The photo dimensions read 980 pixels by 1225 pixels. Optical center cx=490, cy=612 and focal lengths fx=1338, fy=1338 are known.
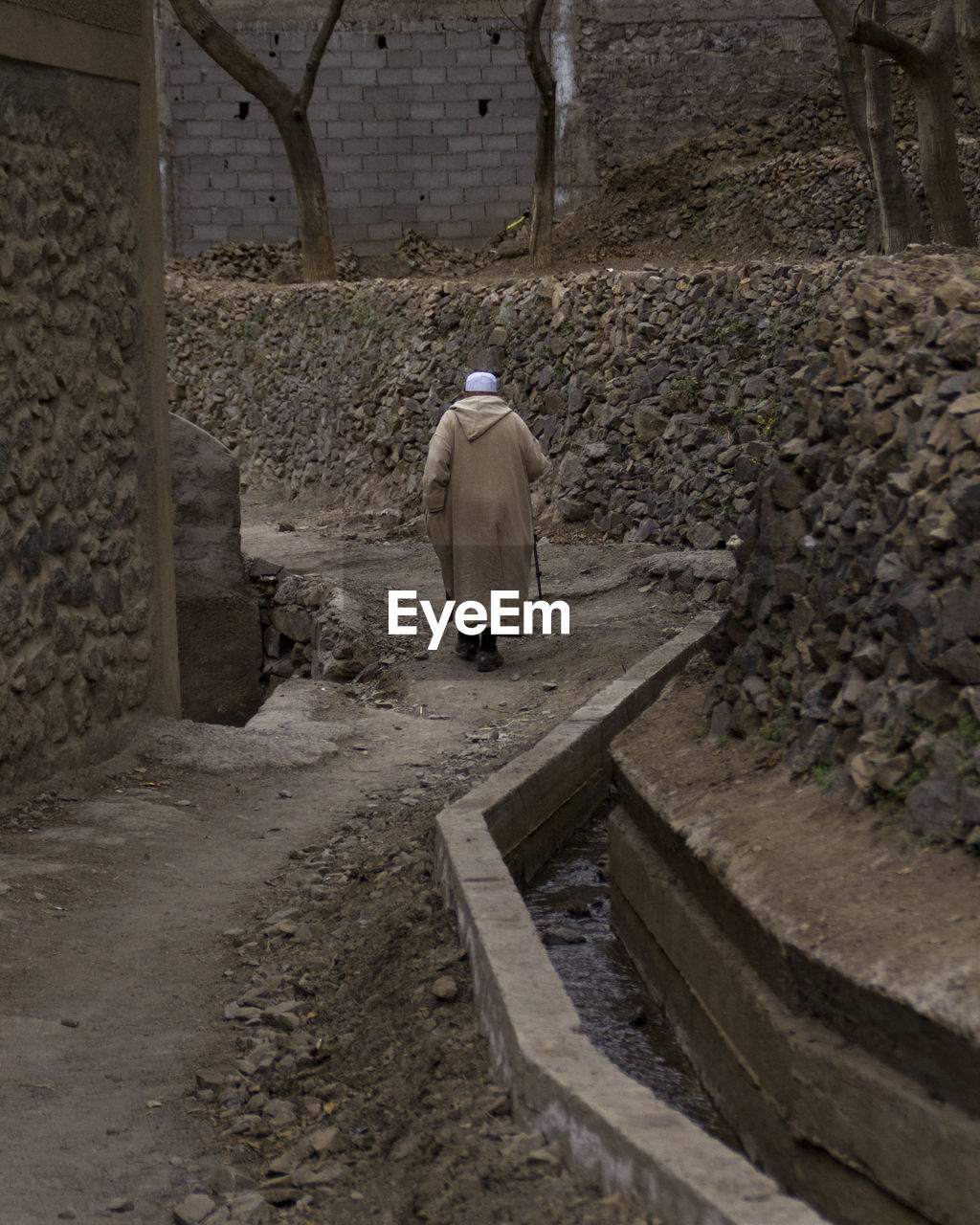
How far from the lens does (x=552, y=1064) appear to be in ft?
9.16

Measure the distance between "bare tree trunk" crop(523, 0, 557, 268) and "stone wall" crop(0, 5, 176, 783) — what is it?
1248 centimetres

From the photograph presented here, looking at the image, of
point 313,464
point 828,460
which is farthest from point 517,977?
point 313,464

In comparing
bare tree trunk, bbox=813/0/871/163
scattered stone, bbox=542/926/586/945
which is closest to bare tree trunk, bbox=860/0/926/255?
bare tree trunk, bbox=813/0/871/163

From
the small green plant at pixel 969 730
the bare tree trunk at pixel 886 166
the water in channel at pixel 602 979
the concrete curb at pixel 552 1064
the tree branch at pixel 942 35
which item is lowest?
the water in channel at pixel 602 979

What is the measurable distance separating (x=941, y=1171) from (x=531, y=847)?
3.11m

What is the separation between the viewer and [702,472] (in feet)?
38.2

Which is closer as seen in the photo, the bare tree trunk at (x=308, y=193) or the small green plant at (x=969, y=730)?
the small green plant at (x=969, y=730)

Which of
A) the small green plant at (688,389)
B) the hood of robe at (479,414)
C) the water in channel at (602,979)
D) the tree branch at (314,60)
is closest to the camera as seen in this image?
the water in channel at (602,979)

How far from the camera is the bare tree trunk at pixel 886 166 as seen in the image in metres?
12.4

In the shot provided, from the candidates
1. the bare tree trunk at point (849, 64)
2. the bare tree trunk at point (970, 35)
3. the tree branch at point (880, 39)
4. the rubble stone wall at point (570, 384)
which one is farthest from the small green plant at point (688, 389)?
the bare tree trunk at point (849, 64)

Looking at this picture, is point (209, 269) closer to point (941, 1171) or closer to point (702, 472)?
point (702, 472)

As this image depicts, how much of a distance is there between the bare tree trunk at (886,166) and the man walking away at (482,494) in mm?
5832

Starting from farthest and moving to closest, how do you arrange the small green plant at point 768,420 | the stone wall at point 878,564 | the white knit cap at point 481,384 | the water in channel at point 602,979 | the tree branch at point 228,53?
the tree branch at point 228,53 < the small green plant at point 768,420 < the white knit cap at point 481,384 < the water in channel at point 602,979 < the stone wall at point 878,564

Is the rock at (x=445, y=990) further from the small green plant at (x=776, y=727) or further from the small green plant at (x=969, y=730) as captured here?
the small green plant at (x=969, y=730)
